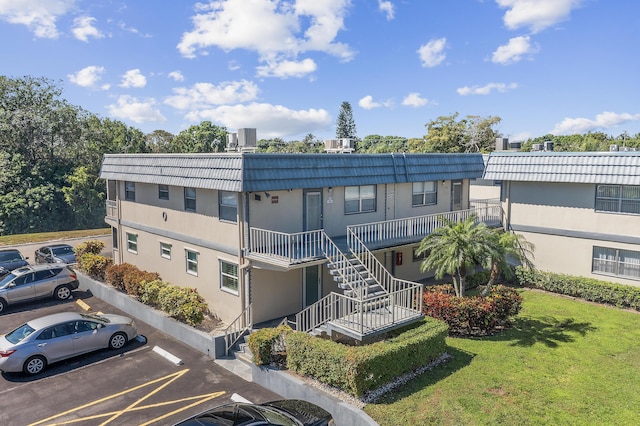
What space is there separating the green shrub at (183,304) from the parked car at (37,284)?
6.89 meters

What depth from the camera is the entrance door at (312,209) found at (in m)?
17.1

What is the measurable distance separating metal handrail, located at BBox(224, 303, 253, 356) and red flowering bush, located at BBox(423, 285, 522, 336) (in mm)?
5980

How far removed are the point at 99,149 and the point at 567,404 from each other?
4984cm

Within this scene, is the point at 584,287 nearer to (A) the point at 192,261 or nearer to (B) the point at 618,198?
(B) the point at 618,198

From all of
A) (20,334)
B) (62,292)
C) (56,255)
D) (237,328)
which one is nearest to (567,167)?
(237,328)

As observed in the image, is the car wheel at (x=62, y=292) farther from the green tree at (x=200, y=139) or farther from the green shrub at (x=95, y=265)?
the green tree at (x=200, y=139)

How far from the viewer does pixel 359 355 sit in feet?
36.0

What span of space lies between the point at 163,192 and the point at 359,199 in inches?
343

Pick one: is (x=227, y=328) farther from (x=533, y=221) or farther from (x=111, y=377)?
(x=533, y=221)

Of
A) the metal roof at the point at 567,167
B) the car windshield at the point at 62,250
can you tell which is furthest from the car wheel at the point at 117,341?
the metal roof at the point at 567,167

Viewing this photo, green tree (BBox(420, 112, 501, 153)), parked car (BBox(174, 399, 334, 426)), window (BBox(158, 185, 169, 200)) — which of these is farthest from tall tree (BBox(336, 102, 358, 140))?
parked car (BBox(174, 399, 334, 426))

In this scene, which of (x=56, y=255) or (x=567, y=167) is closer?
(x=567, y=167)

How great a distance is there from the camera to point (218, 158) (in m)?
15.7

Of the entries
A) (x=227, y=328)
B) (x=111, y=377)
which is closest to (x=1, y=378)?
(x=111, y=377)
